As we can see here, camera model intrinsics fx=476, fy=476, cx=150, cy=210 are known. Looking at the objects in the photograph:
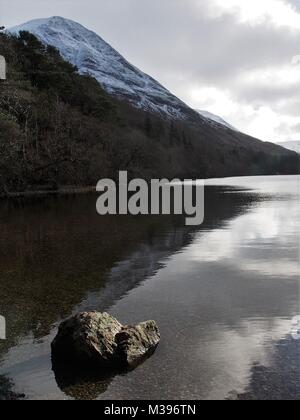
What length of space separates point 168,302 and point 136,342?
5560mm

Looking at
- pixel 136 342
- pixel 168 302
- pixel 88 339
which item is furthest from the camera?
pixel 168 302

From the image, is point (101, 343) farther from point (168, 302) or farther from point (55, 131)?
point (55, 131)

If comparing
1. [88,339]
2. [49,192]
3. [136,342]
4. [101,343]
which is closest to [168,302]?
[136,342]

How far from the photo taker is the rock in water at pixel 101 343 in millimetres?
12867

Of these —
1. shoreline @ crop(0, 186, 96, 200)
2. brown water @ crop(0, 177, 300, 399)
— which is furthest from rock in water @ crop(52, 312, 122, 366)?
shoreline @ crop(0, 186, 96, 200)

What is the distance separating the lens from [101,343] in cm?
1309

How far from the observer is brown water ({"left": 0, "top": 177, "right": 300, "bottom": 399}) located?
11.9 m

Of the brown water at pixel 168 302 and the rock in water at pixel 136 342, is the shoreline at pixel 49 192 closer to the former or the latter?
the brown water at pixel 168 302

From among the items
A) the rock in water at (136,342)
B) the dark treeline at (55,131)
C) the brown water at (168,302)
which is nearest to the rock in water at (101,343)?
the rock in water at (136,342)

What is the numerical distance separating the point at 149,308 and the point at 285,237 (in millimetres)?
21235

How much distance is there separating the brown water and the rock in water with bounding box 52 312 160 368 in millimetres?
406

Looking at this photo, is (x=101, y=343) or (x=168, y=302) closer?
(x=101, y=343)

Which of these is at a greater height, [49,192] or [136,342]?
[49,192]
